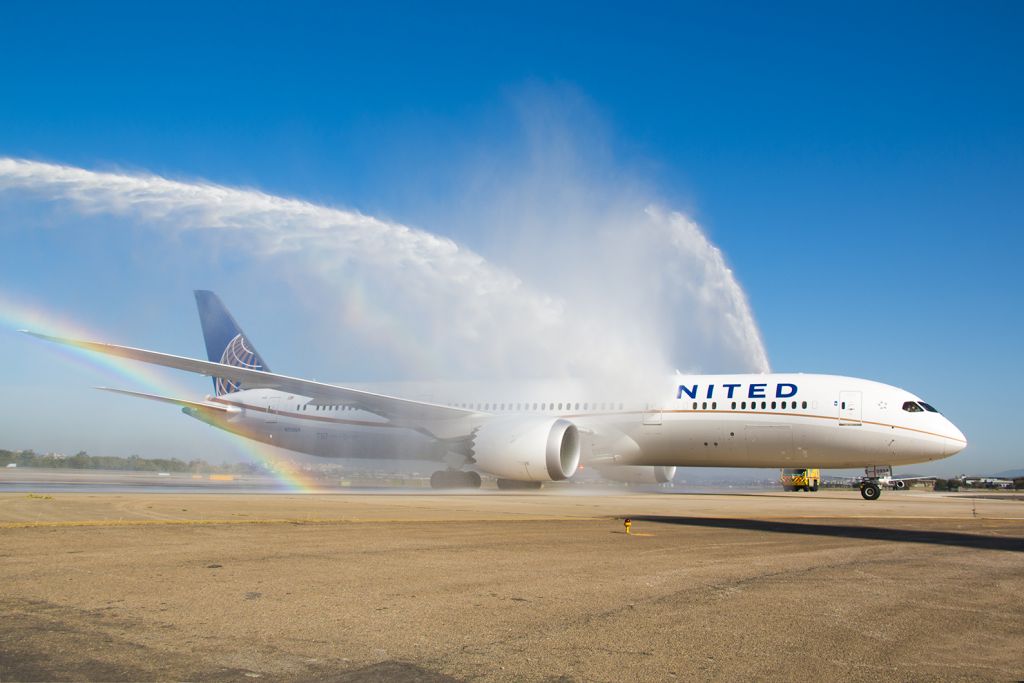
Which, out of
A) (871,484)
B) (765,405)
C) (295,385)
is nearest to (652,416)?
(765,405)

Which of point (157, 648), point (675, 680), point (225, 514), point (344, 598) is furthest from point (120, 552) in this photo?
point (675, 680)

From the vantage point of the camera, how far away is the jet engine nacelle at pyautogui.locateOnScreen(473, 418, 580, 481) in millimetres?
25859

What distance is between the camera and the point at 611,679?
13.0ft

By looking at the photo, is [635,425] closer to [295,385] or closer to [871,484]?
[871,484]

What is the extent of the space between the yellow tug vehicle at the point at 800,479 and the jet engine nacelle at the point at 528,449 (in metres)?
20.5

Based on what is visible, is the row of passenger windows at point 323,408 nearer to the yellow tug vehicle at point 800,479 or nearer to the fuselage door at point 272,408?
the fuselage door at point 272,408

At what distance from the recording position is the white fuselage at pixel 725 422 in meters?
26.6

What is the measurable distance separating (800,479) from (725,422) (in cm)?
1818

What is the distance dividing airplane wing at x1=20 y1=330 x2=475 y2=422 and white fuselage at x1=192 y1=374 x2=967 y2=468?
1.01 meters

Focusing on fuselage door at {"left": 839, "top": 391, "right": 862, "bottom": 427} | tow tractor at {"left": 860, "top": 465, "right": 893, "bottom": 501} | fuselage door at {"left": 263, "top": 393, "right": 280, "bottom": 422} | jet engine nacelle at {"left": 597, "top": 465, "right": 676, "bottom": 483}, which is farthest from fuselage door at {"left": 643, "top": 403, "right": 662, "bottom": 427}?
fuselage door at {"left": 263, "top": 393, "right": 280, "bottom": 422}

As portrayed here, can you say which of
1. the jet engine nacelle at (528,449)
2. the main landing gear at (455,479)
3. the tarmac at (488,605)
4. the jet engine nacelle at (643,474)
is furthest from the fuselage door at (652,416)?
the tarmac at (488,605)

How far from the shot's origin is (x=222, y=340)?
4131 centimetres

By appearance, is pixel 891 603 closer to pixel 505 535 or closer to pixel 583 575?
pixel 583 575

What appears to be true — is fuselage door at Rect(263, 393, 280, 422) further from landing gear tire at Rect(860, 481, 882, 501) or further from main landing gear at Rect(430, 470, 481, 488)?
landing gear tire at Rect(860, 481, 882, 501)
